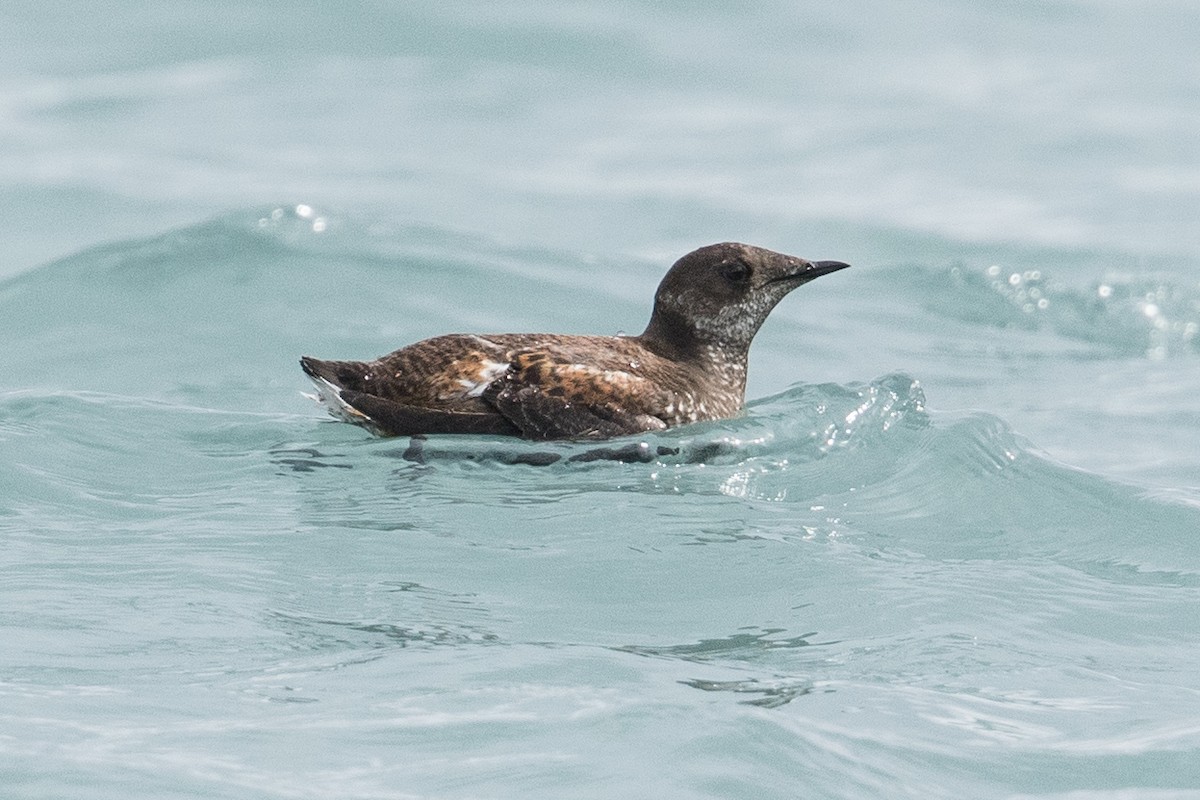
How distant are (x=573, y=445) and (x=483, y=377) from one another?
0.57 meters

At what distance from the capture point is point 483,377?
909cm


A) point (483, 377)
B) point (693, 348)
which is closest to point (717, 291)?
point (693, 348)

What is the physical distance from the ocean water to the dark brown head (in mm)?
568

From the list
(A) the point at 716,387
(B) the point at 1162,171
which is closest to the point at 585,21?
(B) the point at 1162,171

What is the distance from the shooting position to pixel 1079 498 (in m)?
9.39

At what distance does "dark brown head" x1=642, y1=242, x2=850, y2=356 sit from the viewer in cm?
1017

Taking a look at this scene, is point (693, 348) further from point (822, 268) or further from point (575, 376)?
point (575, 376)

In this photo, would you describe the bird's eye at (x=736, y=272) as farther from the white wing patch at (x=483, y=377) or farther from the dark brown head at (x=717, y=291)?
the white wing patch at (x=483, y=377)

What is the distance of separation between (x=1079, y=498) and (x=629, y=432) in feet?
7.78

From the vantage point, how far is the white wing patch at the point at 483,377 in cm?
905

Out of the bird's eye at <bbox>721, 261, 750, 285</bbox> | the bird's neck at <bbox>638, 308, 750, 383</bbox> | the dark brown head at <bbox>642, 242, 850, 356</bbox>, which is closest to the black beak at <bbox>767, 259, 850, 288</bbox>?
the dark brown head at <bbox>642, 242, 850, 356</bbox>

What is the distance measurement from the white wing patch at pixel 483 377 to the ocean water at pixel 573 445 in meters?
0.28

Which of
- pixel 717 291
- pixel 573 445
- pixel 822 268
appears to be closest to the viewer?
pixel 573 445

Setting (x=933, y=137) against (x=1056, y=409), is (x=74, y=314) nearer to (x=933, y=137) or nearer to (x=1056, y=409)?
(x=1056, y=409)
